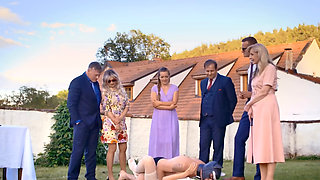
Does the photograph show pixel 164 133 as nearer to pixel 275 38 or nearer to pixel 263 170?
pixel 263 170

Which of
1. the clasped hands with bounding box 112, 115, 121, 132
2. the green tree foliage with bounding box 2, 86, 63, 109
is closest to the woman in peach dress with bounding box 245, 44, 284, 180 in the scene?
the clasped hands with bounding box 112, 115, 121, 132

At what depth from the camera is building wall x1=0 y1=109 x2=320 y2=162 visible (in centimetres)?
1454

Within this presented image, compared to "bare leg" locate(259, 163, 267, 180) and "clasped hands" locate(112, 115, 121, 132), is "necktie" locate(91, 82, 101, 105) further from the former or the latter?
"bare leg" locate(259, 163, 267, 180)

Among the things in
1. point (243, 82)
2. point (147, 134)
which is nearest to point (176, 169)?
point (147, 134)

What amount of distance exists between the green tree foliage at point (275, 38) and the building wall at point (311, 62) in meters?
7.70

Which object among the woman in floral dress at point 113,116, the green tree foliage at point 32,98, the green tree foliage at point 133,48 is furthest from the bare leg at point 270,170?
the green tree foliage at point 133,48

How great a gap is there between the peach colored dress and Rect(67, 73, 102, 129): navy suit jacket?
7.94ft

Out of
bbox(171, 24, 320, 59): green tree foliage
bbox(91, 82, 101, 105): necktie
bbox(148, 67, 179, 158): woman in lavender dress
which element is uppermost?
bbox(171, 24, 320, 59): green tree foliage

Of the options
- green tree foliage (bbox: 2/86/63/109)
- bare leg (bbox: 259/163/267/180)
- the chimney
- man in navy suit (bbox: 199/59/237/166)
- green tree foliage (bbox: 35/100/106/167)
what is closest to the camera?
bare leg (bbox: 259/163/267/180)

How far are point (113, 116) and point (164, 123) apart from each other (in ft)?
3.03

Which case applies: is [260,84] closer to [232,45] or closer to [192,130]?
[192,130]

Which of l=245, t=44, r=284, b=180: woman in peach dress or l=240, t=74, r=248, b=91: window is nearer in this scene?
l=245, t=44, r=284, b=180: woman in peach dress

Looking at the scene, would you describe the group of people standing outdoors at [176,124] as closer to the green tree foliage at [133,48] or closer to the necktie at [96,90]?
the necktie at [96,90]

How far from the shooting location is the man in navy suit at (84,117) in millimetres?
5953
